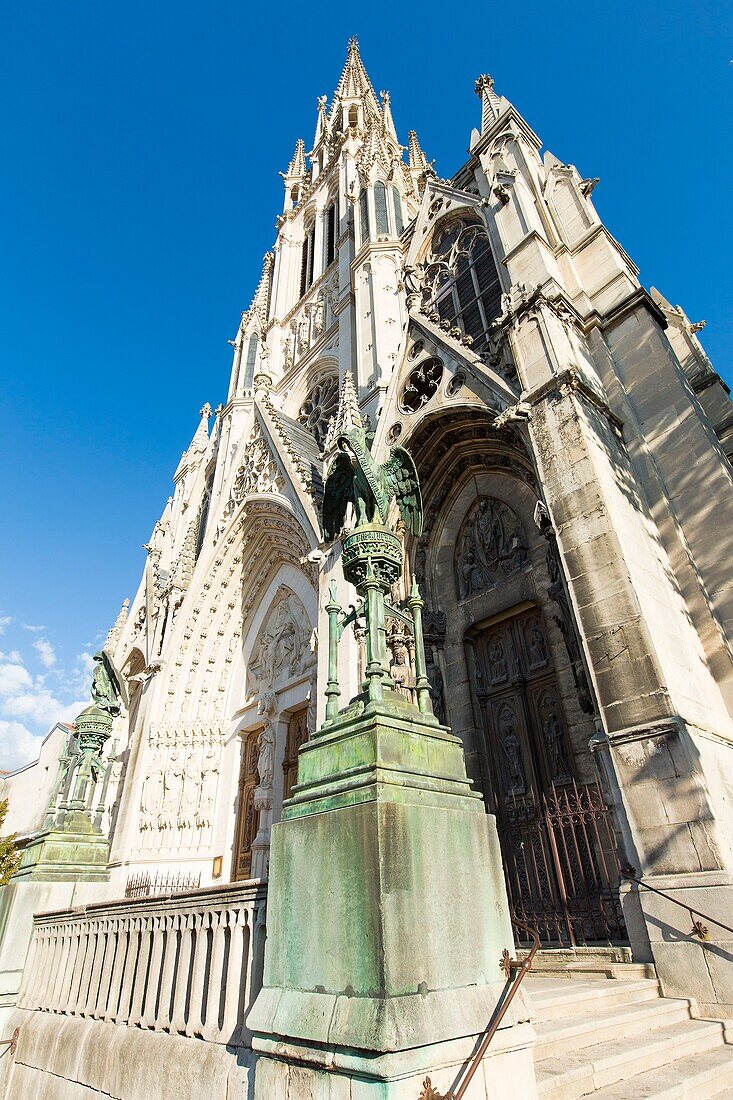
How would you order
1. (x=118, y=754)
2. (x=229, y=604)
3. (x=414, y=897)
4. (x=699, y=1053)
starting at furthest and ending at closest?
(x=118, y=754), (x=229, y=604), (x=699, y=1053), (x=414, y=897)

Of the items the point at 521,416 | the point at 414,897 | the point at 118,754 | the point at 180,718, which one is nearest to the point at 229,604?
the point at 180,718

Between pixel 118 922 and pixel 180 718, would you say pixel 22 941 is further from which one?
pixel 180 718

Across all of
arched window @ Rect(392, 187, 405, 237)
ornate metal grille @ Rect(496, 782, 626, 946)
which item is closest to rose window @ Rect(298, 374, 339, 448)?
arched window @ Rect(392, 187, 405, 237)

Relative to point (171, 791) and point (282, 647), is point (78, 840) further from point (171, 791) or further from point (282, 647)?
point (282, 647)

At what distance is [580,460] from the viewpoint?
764 centimetres

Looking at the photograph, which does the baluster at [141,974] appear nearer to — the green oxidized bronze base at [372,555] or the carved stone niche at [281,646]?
the green oxidized bronze base at [372,555]

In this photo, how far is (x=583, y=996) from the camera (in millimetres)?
4586

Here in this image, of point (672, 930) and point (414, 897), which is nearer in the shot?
point (414, 897)

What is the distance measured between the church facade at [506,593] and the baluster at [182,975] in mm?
193

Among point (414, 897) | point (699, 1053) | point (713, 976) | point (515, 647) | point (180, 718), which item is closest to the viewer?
point (414, 897)

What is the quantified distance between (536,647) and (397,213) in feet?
56.9

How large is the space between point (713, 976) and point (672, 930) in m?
0.40

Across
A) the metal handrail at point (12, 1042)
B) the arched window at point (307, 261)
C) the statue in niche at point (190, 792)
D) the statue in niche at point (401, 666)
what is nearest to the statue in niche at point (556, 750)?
the statue in niche at point (401, 666)

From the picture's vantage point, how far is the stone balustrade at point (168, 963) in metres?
3.70
